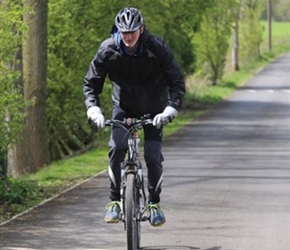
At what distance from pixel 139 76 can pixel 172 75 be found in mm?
278

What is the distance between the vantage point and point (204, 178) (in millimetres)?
16078

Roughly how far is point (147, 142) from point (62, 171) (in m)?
8.43

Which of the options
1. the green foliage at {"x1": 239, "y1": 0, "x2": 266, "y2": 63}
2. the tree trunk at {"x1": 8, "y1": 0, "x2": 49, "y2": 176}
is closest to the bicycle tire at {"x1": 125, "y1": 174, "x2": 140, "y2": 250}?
the tree trunk at {"x1": 8, "y1": 0, "x2": 49, "y2": 176}

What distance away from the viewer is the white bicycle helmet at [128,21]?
862 centimetres

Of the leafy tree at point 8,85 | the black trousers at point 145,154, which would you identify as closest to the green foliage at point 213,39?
the leafy tree at point 8,85

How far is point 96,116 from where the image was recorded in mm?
8766

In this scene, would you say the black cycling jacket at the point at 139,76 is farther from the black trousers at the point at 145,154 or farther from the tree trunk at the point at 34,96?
the tree trunk at the point at 34,96

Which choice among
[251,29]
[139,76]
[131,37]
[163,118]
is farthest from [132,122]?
[251,29]

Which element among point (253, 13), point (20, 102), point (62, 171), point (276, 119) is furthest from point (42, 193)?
point (253, 13)

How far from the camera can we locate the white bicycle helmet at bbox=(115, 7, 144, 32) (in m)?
8.62

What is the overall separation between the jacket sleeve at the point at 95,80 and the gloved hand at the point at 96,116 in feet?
0.42

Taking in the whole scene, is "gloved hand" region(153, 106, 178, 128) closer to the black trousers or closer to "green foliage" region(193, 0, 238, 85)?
the black trousers

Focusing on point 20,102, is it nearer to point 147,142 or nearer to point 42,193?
point 42,193

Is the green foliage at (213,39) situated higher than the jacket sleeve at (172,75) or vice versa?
the jacket sleeve at (172,75)
